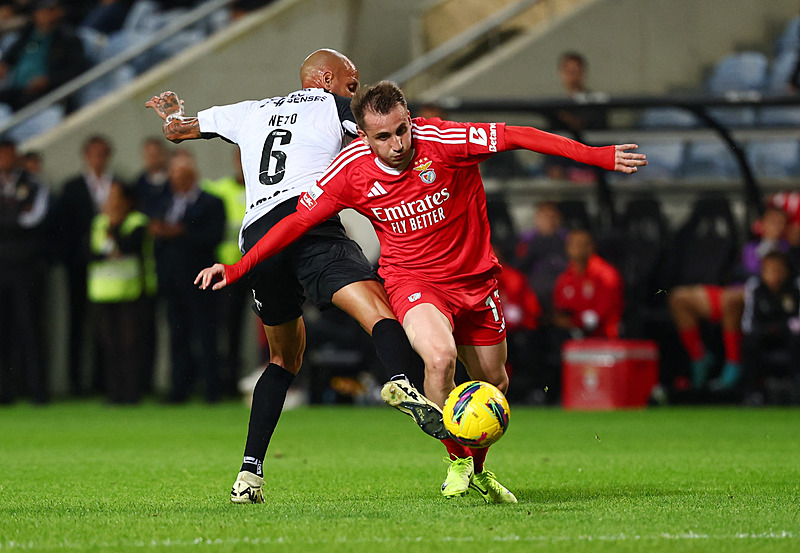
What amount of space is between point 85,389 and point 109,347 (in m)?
1.84

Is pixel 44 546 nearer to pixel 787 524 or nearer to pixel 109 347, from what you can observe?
pixel 787 524

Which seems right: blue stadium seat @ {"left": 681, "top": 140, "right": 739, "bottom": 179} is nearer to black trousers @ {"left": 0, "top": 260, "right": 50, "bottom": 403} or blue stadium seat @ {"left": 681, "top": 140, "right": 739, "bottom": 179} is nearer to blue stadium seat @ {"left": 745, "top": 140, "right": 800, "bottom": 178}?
blue stadium seat @ {"left": 745, "top": 140, "right": 800, "bottom": 178}

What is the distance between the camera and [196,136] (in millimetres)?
6473

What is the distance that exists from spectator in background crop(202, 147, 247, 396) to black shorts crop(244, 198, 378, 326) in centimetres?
751

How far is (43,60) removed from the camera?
16.6m

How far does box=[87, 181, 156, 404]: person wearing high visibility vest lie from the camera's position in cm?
1357

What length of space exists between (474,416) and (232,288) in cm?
877

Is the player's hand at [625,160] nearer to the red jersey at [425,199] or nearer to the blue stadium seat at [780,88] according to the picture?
the red jersey at [425,199]

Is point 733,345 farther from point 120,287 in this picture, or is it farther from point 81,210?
point 81,210

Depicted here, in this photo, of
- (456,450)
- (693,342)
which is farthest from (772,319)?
(456,450)

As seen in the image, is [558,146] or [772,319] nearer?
[558,146]

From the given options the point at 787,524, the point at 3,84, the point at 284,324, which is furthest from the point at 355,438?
the point at 3,84

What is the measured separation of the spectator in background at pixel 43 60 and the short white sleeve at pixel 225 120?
10.4m

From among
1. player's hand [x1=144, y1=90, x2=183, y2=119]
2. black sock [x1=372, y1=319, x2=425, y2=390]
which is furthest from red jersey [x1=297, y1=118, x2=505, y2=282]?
player's hand [x1=144, y1=90, x2=183, y2=119]
